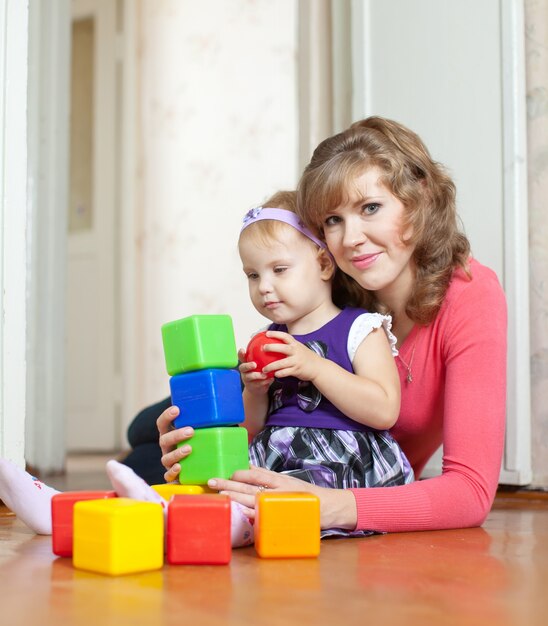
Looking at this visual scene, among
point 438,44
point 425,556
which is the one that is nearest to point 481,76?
point 438,44

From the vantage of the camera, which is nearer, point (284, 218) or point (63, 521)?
point (63, 521)

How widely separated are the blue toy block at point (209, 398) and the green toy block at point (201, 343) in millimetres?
17

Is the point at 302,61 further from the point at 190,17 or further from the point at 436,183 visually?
the point at 190,17

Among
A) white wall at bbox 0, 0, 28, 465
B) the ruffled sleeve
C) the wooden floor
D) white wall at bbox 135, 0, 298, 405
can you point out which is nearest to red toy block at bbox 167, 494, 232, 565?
the wooden floor

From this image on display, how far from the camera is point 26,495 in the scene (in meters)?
1.49

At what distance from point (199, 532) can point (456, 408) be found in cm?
63

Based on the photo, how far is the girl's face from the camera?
1676 millimetres

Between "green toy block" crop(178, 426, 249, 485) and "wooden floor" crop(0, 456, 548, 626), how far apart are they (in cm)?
16

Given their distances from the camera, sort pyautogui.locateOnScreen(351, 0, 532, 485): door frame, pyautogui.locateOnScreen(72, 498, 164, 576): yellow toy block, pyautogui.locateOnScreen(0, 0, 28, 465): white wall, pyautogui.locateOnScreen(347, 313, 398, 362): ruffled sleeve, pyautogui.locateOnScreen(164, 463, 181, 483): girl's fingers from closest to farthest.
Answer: pyautogui.locateOnScreen(72, 498, 164, 576): yellow toy block
pyautogui.locateOnScreen(164, 463, 181, 483): girl's fingers
pyautogui.locateOnScreen(347, 313, 398, 362): ruffled sleeve
pyautogui.locateOnScreen(0, 0, 28, 465): white wall
pyautogui.locateOnScreen(351, 0, 532, 485): door frame

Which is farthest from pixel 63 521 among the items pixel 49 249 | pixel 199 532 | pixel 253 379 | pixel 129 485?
pixel 49 249

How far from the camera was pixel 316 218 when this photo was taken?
1.70 metres

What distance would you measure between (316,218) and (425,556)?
721mm

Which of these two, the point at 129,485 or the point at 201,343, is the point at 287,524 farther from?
the point at 201,343

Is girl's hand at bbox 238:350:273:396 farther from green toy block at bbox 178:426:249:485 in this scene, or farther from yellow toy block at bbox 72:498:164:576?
yellow toy block at bbox 72:498:164:576
